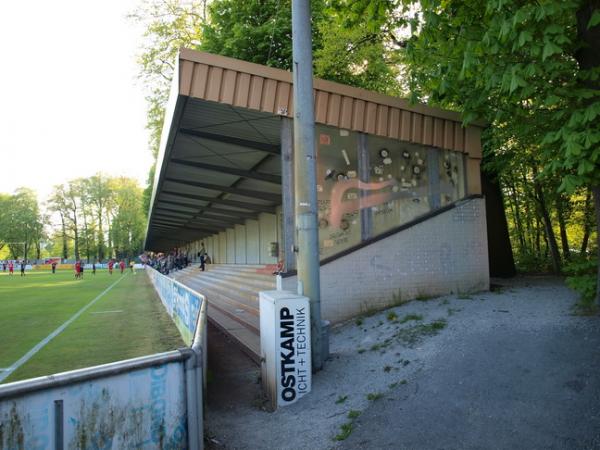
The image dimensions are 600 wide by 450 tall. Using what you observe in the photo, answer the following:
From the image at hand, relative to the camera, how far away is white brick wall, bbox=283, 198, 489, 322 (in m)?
9.01

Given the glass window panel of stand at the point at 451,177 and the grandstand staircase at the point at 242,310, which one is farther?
the glass window panel of stand at the point at 451,177

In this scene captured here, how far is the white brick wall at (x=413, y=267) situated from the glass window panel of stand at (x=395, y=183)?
0.37 metres

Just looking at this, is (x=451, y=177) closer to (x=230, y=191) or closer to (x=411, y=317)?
(x=411, y=317)

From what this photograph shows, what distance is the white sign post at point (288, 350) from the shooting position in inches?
220

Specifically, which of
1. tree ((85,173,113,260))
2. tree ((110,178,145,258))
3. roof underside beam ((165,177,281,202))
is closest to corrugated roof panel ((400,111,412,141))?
roof underside beam ((165,177,281,202))

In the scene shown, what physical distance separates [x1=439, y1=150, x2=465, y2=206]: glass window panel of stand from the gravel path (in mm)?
3316

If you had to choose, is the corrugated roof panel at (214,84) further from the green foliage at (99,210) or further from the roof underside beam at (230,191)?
the green foliage at (99,210)

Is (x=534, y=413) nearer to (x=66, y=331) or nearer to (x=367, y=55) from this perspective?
(x=66, y=331)

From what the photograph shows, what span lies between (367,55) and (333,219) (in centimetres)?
918

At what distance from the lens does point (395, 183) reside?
9.97m

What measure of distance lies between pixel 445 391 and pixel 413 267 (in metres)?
4.76

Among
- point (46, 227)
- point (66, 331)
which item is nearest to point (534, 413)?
point (66, 331)

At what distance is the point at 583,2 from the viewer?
604 centimetres

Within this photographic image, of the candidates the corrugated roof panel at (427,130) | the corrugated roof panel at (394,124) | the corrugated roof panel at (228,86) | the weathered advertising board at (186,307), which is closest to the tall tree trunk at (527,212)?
the corrugated roof panel at (427,130)
